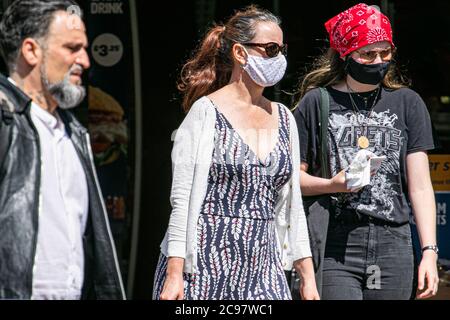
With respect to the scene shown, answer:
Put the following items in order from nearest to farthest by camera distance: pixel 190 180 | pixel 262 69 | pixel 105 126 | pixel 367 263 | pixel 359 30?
pixel 190 180 < pixel 262 69 < pixel 367 263 < pixel 359 30 < pixel 105 126

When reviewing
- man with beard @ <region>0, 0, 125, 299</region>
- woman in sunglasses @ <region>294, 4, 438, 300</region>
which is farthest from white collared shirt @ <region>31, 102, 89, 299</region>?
woman in sunglasses @ <region>294, 4, 438, 300</region>

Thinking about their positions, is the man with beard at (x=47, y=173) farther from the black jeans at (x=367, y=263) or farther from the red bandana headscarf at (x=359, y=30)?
the red bandana headscarf at (x=359, y=30)

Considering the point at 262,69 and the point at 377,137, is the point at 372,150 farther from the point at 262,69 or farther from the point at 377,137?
the point at 262,69

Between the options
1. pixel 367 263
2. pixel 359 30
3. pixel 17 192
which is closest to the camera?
pixel 17 192

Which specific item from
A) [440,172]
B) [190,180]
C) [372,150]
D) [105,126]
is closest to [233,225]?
[190,180]

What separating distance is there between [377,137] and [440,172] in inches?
62.7

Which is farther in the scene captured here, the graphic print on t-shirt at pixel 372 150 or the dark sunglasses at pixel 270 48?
the graphic print on t-shirt at pixel 372 150

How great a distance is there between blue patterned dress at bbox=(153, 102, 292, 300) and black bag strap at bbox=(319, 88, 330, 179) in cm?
37

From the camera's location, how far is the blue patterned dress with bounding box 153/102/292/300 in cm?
412

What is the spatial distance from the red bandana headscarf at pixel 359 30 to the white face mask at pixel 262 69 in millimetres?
416

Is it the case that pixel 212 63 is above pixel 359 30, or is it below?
below

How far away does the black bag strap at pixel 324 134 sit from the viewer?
4488 millimetres

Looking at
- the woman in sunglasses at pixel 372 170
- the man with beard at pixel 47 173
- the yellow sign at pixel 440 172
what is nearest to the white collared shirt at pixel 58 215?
the man with beard at pixel 47 173

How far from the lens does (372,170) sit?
432cm
